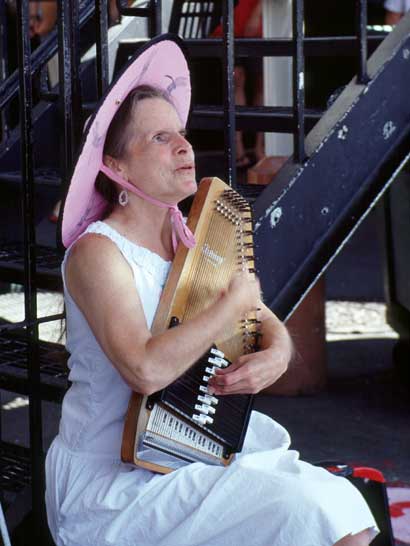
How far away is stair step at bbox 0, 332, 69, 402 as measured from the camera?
142 inches

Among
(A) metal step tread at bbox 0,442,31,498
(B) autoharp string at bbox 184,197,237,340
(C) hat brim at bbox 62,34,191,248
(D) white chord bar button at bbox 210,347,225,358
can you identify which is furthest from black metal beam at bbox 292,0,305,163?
(A) metal step tread at bbox 0,442,31,498

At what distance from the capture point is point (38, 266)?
383 cm

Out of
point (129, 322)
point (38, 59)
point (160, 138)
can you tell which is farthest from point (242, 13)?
point (129, 322)

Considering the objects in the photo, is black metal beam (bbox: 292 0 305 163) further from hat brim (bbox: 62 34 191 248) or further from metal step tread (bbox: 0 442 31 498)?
metal step tread (bbox: 0 442 31 498)

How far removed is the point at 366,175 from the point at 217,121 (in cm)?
77

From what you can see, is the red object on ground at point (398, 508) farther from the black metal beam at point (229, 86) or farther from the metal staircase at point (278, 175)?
the black metal beam at point (229, 86)

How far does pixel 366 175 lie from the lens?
3953 millimetres

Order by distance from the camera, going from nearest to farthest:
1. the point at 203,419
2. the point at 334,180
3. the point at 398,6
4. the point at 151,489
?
the point at 151,489 < the point at 203,419 < the point at 334,180 < the point at 398,6

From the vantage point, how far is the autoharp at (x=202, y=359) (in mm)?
2771

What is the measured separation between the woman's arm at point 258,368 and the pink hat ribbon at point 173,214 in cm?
36

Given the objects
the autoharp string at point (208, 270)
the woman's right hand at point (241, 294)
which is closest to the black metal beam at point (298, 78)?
the autoharp string at point (208, 270)

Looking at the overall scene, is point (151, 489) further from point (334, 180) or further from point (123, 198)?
point (334, 180)

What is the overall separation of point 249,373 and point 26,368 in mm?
1083

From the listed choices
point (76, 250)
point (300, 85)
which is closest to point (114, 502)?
point (76, 250)
